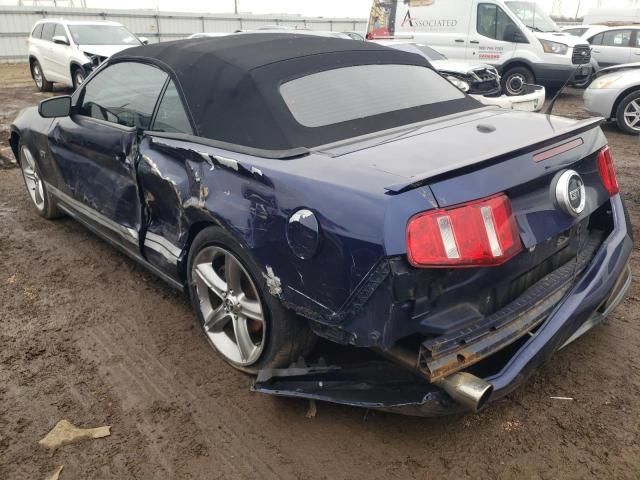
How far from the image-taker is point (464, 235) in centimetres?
190

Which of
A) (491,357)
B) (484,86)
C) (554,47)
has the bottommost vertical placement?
(491,357)

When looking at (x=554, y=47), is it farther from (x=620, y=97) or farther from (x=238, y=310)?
(x=238, y=310)

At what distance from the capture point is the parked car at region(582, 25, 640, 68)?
12664 millimetres

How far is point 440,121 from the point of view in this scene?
287 cm

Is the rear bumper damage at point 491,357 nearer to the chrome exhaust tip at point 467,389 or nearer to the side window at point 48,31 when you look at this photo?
the chrome exhaust tip at point 467,389

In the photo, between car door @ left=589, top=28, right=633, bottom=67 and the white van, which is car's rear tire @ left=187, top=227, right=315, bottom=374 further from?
car door @ left=589, top=28, right=633, bottom=67

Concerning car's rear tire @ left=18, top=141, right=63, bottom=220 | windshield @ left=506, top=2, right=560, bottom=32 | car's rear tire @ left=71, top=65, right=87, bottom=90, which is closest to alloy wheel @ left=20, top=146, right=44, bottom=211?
car's rear tire @ left=18, top=141, right=63, bottom=220

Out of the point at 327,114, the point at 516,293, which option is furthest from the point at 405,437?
A: the point at 327,114

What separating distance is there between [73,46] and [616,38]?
12.5m

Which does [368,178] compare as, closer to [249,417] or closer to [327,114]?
[327,114]

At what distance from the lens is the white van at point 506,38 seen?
454 inches

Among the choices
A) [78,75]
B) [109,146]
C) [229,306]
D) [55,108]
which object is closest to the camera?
[229,306]

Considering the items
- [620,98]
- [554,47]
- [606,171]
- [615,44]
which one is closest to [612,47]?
[615,44]

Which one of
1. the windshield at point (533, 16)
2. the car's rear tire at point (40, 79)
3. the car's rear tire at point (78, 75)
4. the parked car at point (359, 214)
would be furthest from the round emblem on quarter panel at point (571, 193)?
the car's rear tire at point (40, 79)
